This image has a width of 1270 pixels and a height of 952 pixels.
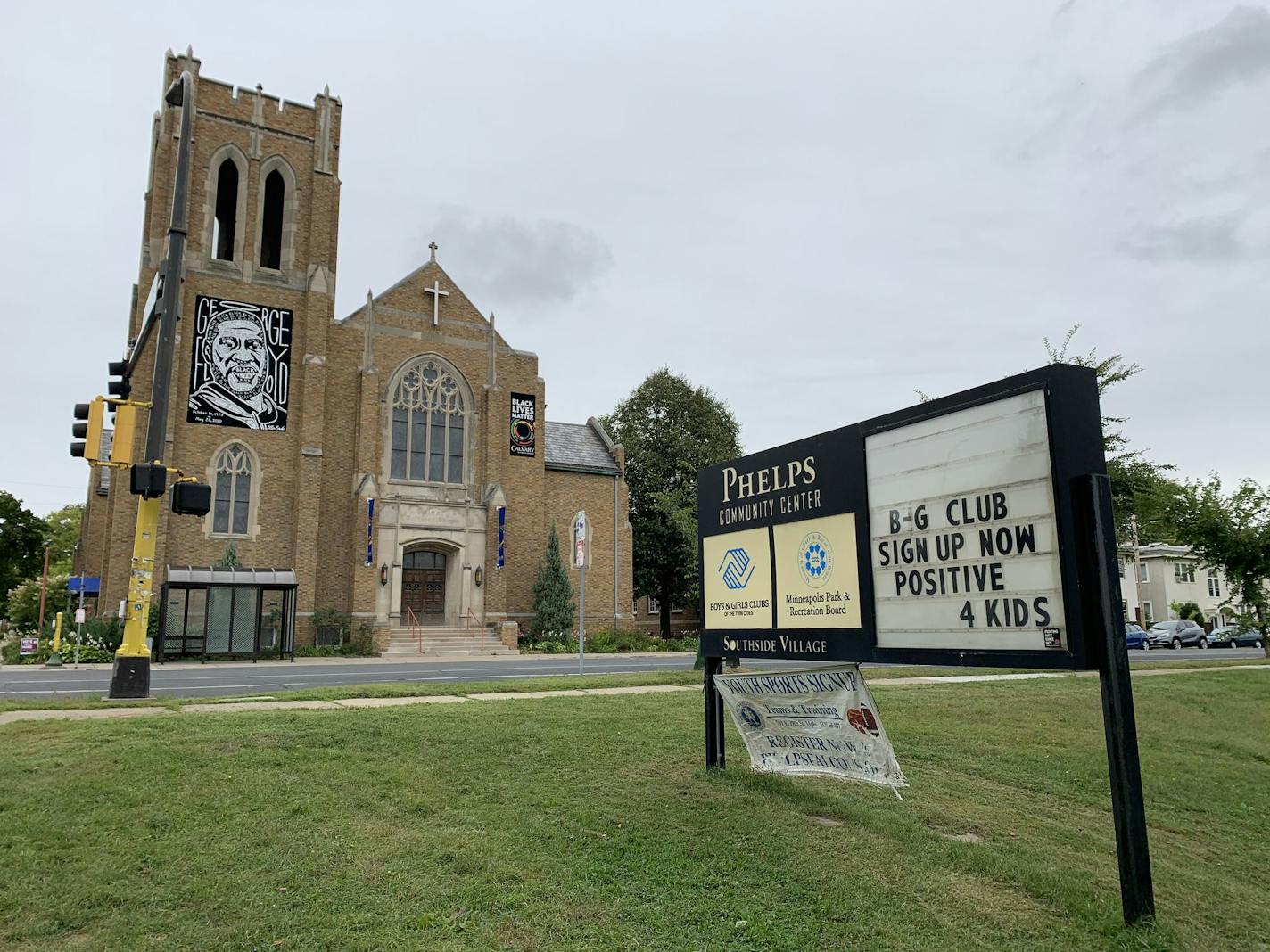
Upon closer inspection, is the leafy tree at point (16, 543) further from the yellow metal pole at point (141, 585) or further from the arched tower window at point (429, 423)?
the yellow metal pole at point (141, 585)

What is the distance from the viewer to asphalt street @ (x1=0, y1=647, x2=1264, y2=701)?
1563 cm

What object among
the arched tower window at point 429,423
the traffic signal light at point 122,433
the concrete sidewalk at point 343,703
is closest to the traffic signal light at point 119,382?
the traffic signal light at point 122,433

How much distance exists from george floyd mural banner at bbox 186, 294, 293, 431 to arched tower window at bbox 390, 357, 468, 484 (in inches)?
176

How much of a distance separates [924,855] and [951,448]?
2.67 metres

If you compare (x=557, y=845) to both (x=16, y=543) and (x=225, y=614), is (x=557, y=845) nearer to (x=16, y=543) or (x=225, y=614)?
(x=225, y=614)

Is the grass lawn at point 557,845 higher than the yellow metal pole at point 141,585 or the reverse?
the reverse

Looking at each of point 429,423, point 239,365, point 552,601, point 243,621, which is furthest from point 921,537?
point 429,423

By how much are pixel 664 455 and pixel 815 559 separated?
45322 mm

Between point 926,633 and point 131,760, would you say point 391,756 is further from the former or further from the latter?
point 926,633

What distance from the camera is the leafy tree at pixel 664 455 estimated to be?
48.3 meters

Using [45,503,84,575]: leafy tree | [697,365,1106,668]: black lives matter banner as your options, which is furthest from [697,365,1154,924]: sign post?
[45,503,84,575]: leafy tree

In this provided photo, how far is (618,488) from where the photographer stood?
134 ft

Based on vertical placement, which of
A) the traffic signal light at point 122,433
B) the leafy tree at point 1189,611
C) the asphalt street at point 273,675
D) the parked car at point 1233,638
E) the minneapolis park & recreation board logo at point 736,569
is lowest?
the parked car at point 1233,638

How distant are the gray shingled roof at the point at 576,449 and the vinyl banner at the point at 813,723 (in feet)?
104
